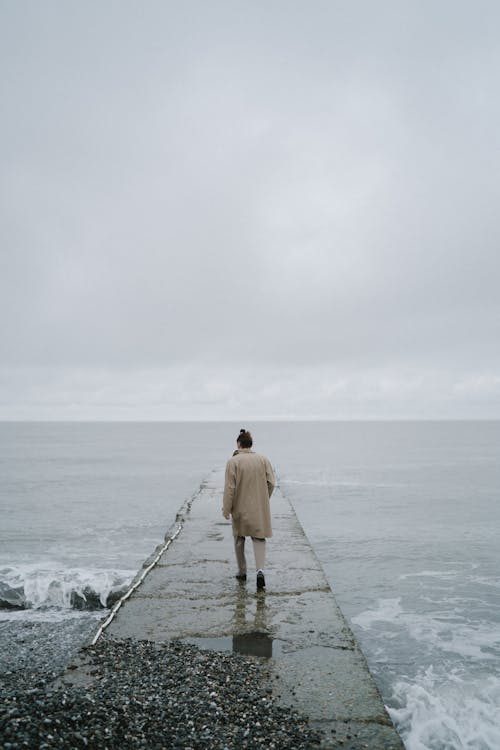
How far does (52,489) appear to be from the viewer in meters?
33.9

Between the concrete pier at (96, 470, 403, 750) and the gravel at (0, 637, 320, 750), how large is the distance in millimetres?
313

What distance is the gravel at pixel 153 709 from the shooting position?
147 inches

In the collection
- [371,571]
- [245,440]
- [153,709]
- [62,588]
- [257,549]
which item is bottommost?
[371,571]

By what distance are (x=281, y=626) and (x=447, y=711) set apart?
312 centimetres

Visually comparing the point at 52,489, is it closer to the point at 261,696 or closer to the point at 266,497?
the point at 266,497

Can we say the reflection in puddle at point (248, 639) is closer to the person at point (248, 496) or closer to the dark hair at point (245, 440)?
the person at point (248, 496)

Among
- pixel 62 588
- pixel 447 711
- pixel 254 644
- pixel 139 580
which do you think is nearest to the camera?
pixel 254 644

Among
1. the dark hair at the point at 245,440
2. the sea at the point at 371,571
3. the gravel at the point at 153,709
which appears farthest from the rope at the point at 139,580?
the dark hair at the point at 245,440

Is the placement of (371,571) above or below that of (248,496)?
below

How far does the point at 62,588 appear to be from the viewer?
504 inches

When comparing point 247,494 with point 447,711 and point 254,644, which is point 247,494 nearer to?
point 254,644

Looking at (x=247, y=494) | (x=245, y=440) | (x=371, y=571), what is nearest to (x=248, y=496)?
(x=247, y=494)

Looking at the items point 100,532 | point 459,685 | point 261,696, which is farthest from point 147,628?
point 100,532

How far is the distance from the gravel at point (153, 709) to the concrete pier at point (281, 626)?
313mm
